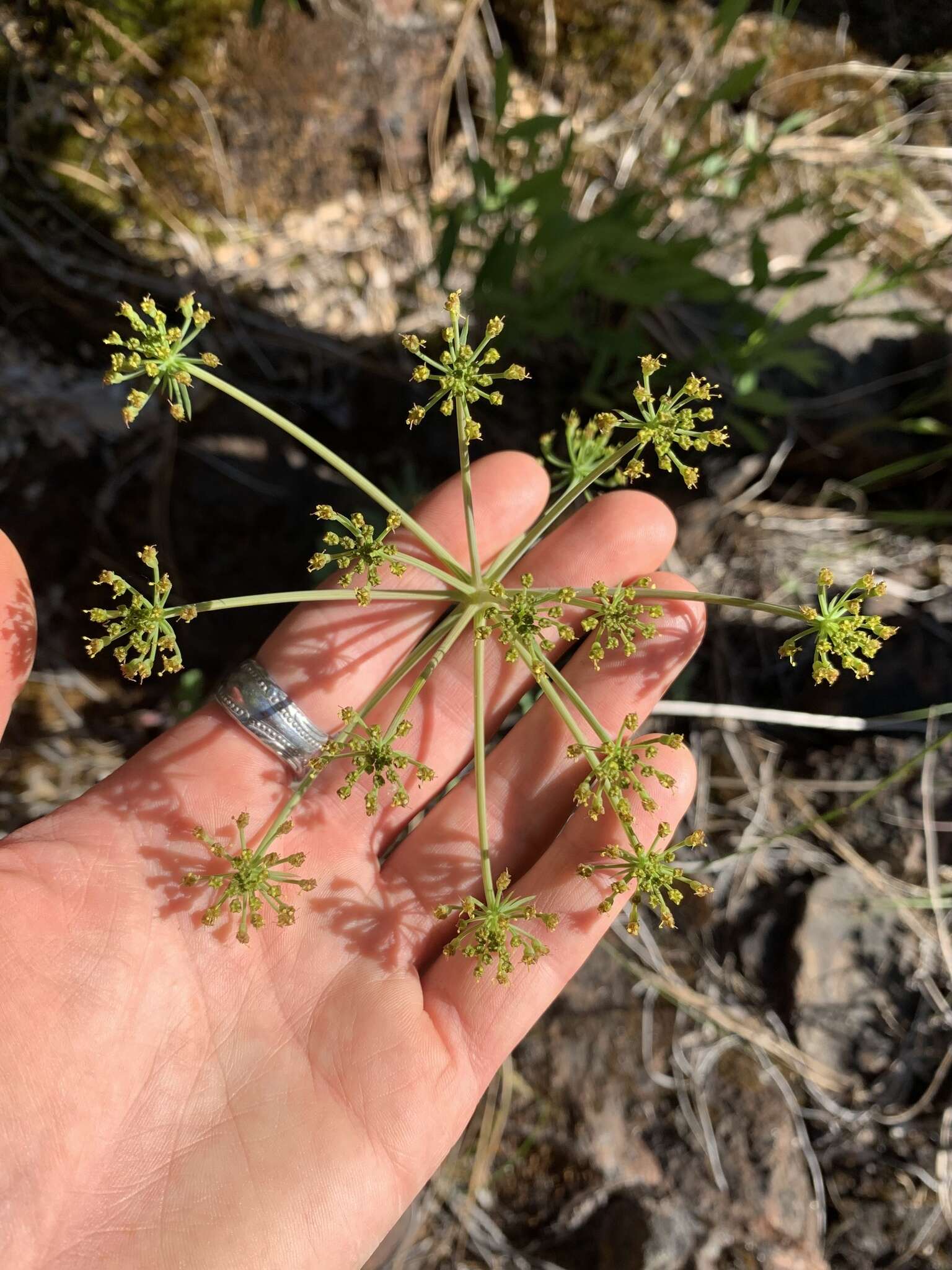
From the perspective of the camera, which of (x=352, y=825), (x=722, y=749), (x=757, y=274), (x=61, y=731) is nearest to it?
(x=352, y=825)

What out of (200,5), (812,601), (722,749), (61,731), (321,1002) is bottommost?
(722,749)

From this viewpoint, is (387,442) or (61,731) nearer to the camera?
(61,731)

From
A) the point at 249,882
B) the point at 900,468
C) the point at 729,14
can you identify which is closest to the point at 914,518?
the point at 900,468

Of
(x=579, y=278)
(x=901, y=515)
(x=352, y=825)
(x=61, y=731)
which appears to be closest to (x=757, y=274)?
(x=579, y=278)

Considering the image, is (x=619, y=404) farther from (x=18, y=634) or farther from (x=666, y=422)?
(x=18, y=634)

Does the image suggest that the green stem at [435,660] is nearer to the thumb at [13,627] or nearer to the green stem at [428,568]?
the green stem at [428,568]

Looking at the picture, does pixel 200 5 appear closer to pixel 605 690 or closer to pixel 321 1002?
pixel 605 690

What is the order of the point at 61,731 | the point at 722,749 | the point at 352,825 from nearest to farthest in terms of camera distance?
1. the point at 352,825
2. the point at 61,731
3. the point at 722,749

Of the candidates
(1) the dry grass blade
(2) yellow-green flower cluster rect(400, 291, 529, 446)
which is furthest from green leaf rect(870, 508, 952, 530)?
(2) yellow-green flower cluster rect(400, 291, 529, 446)

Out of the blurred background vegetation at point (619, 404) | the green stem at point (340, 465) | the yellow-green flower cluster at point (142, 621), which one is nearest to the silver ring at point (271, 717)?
the yellow-green flower cluster at point (142, 621)
